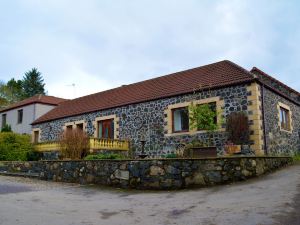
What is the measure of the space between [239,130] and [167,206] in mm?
7542

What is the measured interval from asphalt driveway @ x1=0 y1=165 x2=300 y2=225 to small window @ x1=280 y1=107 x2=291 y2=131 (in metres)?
7.45

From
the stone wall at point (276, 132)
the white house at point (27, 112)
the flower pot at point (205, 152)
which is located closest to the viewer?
the flower pot at point (205, 152)

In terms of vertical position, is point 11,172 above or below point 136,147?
below

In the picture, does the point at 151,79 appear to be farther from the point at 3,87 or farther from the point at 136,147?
the point at 3,87

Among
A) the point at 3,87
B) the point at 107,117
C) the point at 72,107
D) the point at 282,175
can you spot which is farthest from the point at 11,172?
the point at 3,87

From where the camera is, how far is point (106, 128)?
1934cm

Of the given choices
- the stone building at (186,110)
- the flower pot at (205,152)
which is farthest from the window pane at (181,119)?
the flower pot at (205,152)

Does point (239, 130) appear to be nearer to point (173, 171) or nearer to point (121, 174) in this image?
point (173, 171)

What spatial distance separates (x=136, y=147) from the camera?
1744 cm

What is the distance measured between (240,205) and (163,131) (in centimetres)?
1015

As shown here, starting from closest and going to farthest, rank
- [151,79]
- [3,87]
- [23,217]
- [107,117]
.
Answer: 1. [23,217]
2. [107,117]
3. [151,79]
4. [3,87]

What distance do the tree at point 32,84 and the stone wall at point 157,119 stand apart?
37.4 m

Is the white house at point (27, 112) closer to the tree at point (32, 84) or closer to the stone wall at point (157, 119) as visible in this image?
the stone wall at point (157, 119)

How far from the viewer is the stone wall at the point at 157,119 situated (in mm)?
13906
